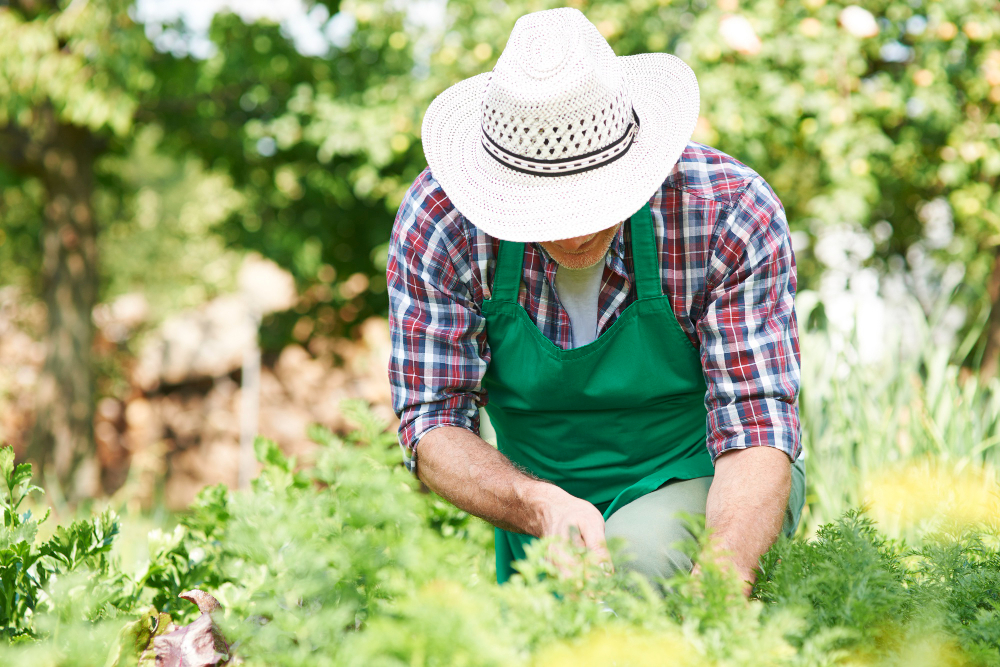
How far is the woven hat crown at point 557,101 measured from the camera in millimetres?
1354

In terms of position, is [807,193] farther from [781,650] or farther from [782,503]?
[781,650]

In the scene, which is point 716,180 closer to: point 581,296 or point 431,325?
point 581,296

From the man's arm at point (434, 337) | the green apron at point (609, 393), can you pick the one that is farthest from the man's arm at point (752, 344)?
the man's arm at point (434, 337)

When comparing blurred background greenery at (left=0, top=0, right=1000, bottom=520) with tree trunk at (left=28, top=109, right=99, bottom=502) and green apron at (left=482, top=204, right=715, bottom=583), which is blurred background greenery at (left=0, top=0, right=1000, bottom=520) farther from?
green apron at (left=482, top=204, right=715, bottom=583)

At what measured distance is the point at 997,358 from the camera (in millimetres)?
4051

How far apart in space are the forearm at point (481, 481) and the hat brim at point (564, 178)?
1.35 feet

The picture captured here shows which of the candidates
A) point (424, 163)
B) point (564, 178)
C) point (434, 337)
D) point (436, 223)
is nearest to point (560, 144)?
point (564, 178)

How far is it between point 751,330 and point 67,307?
598cm

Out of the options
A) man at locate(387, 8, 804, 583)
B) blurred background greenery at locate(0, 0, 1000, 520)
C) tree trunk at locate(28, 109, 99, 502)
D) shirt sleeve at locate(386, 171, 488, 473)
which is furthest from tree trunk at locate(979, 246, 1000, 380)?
tree trunk at locate(28, 109, 99, 502)

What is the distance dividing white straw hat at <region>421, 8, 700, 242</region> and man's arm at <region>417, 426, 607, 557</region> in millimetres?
411

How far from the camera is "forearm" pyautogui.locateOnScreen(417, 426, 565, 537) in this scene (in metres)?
1.38

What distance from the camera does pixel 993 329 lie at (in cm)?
401

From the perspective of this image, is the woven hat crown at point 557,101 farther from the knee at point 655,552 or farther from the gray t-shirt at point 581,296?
the knee at point 655,552

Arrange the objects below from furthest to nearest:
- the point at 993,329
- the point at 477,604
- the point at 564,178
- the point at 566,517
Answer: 1. the point at 993,329
2. the point at 564,178
3. the point at 566,517
4. the point at 477,604
